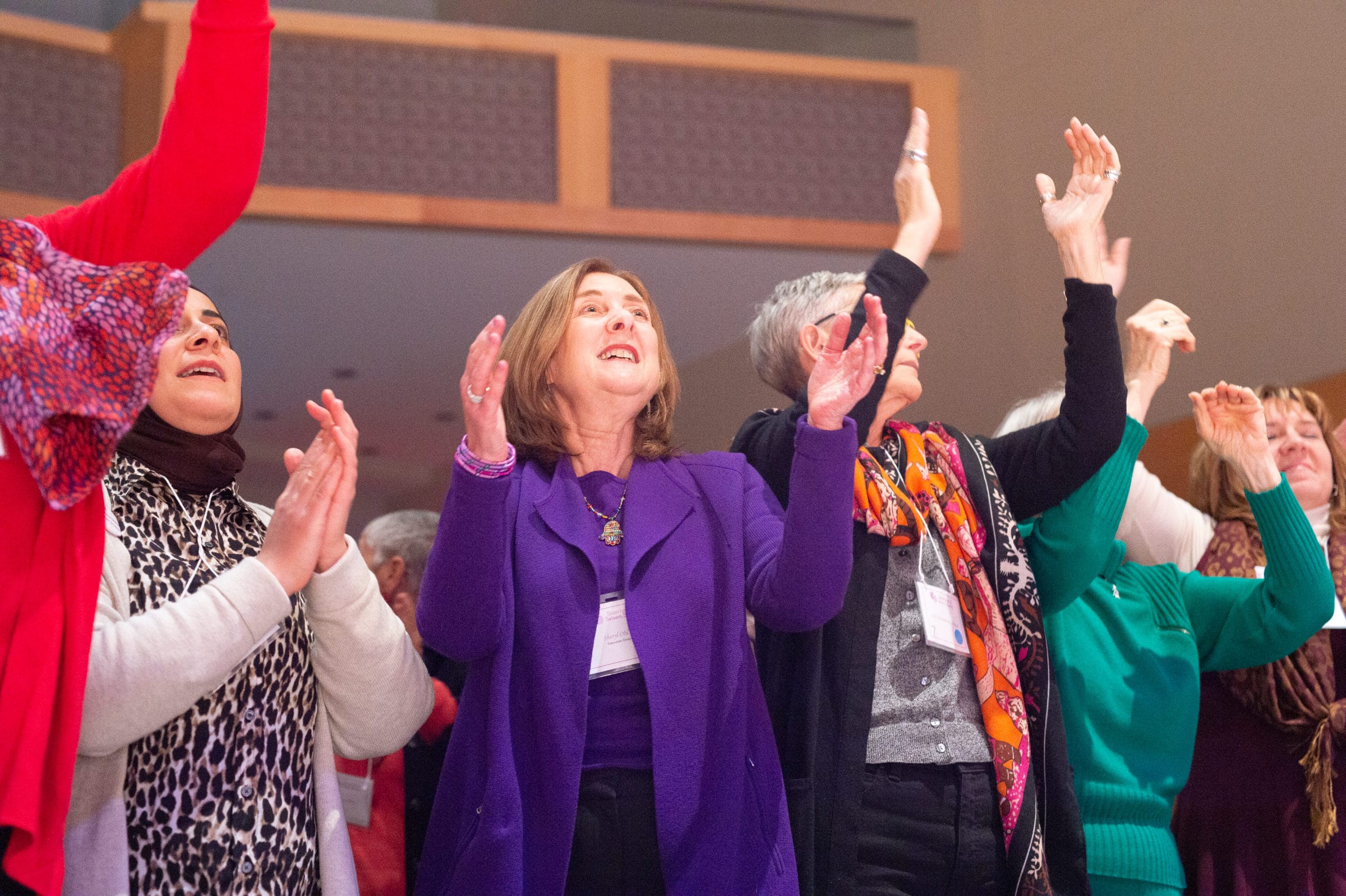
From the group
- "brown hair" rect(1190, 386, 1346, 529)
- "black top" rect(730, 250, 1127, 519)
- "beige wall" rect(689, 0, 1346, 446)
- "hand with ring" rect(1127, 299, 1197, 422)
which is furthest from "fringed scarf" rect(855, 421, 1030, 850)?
"beige wall" rect(689, 0, 1346, 446)

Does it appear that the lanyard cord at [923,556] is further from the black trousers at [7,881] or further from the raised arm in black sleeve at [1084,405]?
the black trousers at [7,881]

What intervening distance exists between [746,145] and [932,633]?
429cm

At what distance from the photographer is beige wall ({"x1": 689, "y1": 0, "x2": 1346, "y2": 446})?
3.91 m

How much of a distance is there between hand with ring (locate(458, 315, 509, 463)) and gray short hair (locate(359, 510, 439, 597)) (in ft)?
4.35

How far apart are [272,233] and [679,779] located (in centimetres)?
446

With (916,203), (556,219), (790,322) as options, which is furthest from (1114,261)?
(556,219)

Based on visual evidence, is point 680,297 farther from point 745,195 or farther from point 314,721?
point 314,721

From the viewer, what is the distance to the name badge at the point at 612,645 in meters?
1.57

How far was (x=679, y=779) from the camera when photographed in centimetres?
150

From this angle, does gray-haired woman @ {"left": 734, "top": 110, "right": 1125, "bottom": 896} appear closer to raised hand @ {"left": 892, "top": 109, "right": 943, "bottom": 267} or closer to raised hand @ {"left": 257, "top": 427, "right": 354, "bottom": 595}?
raised hand @ {"left": 892, "top": 109, "right": 943, "bottom": 267}

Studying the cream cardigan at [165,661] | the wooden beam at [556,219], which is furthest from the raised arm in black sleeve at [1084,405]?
the wooden beam at [556,219]

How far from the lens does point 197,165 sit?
1.39 m

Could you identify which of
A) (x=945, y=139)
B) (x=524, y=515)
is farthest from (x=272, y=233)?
(x=524, y=515)

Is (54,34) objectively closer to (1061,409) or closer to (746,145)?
(746,145)
